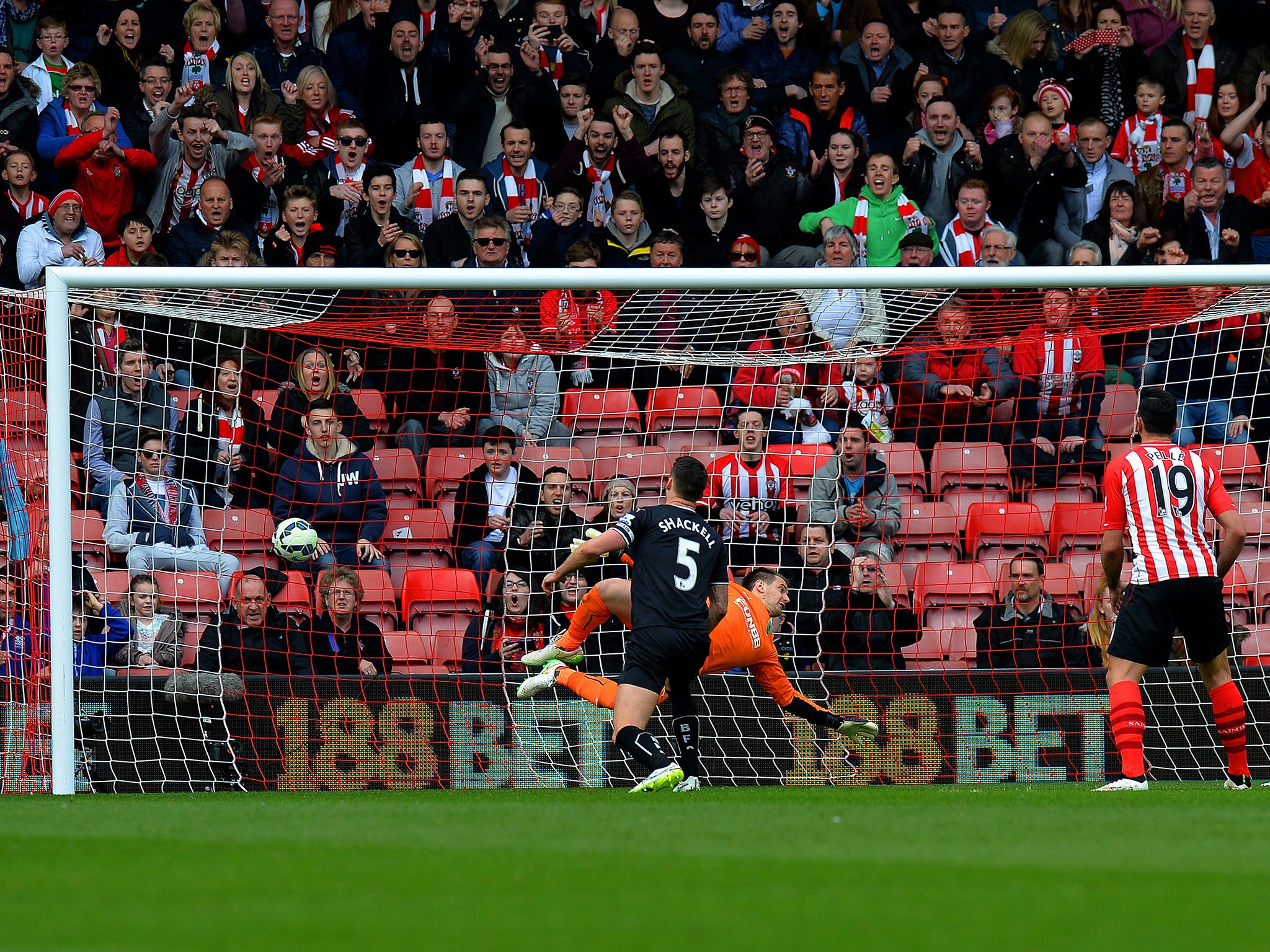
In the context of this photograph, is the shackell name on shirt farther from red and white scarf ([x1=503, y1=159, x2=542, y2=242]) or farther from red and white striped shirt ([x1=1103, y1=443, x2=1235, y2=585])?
red and white scarf ([x1=503, y1=159, x2=542, y2=242])

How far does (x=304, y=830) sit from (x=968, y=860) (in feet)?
8.24

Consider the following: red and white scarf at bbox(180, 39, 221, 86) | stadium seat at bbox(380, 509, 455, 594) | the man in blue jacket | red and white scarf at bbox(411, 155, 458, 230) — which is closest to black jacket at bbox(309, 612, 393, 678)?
the man in blue jacket

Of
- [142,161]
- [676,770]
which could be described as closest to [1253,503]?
[676,770]

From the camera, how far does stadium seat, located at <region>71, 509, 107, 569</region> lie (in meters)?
10.5

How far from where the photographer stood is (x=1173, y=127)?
13664 mm

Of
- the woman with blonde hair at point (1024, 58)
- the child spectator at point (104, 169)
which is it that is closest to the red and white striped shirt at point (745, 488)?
the woman with blonde hair at point (1024, 58)

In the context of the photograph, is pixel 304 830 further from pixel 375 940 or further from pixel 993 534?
pixel 993 534

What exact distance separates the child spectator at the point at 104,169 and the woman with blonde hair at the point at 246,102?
747 mm

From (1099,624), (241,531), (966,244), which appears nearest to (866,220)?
(966,244)

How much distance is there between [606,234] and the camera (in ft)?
42.6

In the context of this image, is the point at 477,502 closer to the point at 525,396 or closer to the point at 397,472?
the point at 397,472

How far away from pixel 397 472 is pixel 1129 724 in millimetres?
5522

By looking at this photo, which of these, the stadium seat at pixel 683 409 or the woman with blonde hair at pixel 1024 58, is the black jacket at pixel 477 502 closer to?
the stadium seat at pixel 683 409

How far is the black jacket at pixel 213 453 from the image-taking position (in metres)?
10.9
